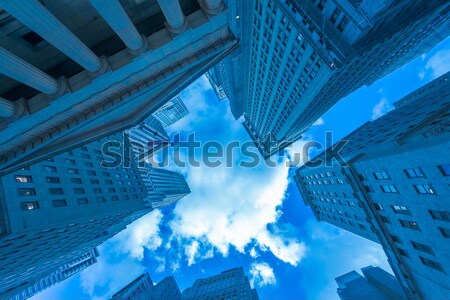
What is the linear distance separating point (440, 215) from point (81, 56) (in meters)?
35.7

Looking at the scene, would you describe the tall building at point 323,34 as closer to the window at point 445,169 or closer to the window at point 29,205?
the window at point 445,169

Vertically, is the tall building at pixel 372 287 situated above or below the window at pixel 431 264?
below

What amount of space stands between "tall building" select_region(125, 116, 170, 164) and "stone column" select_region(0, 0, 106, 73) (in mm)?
125306

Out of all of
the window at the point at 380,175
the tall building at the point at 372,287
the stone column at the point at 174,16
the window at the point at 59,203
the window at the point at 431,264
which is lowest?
the tall building at the point at 372,287

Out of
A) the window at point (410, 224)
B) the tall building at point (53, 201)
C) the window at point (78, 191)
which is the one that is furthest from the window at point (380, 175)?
the window at point (78, 191)

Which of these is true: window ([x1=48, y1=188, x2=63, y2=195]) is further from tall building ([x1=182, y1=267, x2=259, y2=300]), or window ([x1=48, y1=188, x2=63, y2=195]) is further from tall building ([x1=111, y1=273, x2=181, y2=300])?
tall building ([x1=182, y1=267, x2=259, y2=300])

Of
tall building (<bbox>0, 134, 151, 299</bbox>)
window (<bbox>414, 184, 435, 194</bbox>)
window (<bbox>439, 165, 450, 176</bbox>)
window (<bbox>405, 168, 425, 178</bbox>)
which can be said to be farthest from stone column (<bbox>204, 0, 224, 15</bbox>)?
tall building (<bbox>0, 134, 151, 299</bbox>)

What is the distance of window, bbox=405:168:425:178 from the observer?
24128 millimetres

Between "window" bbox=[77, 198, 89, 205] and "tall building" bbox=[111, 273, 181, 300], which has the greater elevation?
"window" bbox=[77, 198, 89, 205]

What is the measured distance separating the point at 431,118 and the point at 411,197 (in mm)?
10881

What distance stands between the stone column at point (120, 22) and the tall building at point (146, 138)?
410ft

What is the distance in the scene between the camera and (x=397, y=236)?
31.4 m

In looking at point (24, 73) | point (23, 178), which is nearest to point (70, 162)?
point (23, 178)

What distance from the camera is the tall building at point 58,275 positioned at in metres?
138
